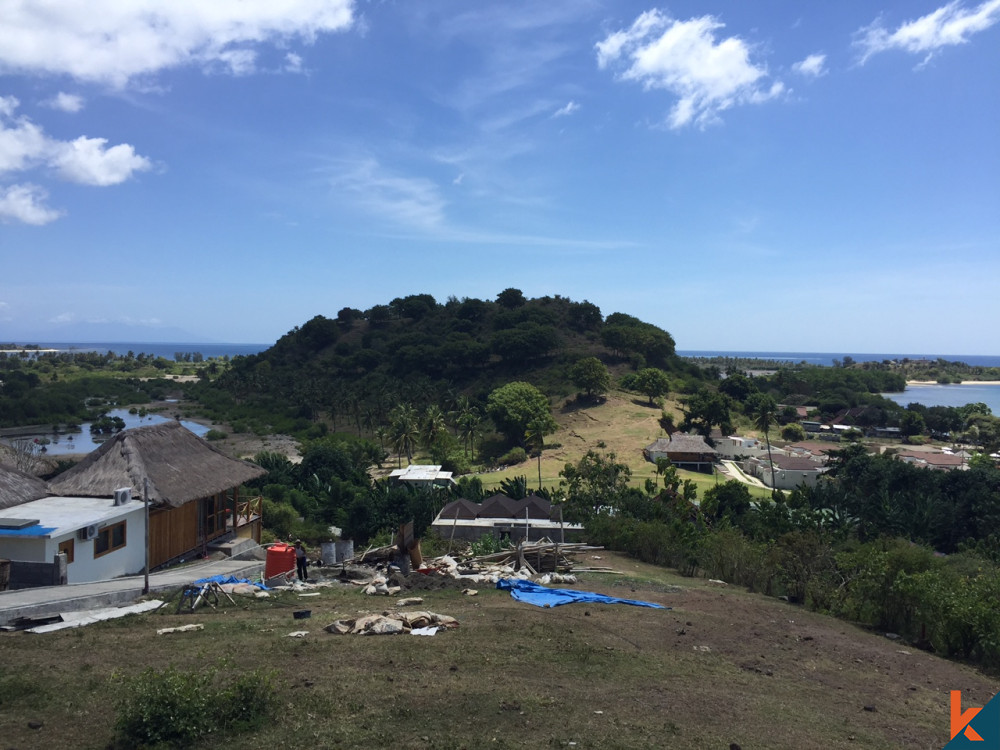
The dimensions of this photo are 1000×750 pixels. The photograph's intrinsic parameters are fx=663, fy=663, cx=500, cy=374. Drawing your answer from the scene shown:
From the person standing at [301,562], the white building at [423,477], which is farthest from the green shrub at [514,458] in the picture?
the person standing at [301,562]

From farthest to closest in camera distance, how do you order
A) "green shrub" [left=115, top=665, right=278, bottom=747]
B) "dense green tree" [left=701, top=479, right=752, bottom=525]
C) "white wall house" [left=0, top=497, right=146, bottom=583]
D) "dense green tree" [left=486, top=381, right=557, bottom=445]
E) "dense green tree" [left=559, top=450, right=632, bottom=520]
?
"dense green tree" [left=486, top=381, right=557, bottom=445], "dense green tree" [left=701, top=479, right=752, bottom=525], "dense green tree" [left=559, top=450, right=632, bottom=520], "white wall house" [left=0, top=497, right=146, bottom=583], "green shrub" [left=115, top=665, right=278, bottom=747]

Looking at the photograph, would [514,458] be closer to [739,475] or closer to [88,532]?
[739,475]

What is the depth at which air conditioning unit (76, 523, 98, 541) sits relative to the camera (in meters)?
15.7

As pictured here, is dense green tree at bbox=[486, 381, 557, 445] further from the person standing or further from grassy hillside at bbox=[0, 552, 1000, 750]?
grassy hillside at bbox=[0, 552, 1000, 750]

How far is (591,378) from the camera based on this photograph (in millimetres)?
76250

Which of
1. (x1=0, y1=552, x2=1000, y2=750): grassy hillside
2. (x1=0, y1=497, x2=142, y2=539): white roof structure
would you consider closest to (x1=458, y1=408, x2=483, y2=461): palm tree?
(x1=0, y1=497, x2=142, y2=539): white roof structure

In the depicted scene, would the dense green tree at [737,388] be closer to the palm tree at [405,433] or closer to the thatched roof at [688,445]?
the thatched roof at [688,445]

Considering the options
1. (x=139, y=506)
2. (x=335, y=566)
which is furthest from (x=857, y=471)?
(x=139, y=506)

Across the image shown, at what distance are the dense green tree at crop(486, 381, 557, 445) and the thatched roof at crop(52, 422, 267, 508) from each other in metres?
44.2

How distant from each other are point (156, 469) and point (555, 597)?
485 inches

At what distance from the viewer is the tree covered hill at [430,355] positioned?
8469 centimetres

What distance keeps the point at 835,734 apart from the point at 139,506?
16.8 meters

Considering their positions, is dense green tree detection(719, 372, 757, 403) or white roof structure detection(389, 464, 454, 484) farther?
dense green tree detection(719, 372, 757, 403)

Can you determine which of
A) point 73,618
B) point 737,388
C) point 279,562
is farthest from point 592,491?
point 737,388
